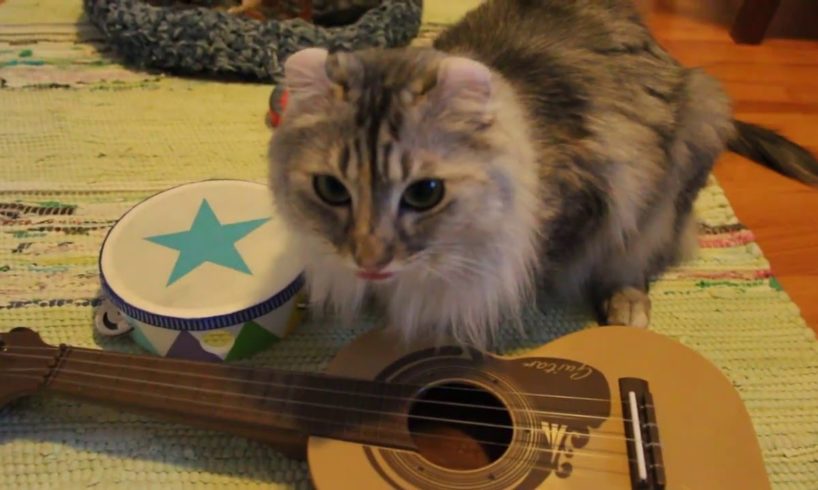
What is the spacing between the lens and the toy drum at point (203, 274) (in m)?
1.11

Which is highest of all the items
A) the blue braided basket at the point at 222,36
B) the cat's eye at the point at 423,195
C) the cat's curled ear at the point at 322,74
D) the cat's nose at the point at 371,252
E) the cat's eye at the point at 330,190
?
the cat's curled ear at the point at 322,74

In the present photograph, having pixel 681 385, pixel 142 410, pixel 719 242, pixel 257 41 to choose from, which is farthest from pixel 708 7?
pixel 142 410

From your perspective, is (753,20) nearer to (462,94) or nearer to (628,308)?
(628,308)

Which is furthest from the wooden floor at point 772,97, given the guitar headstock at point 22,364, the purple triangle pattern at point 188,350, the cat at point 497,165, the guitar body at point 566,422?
the guitar headstock at point 22,364

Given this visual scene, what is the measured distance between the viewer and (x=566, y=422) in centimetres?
96

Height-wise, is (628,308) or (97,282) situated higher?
(628,308)

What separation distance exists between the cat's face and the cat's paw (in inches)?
17.3

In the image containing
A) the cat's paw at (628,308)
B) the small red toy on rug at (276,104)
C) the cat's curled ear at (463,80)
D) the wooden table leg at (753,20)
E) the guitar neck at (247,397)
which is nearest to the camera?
the cat's curled ear at (463,80)

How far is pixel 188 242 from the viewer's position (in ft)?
4.07

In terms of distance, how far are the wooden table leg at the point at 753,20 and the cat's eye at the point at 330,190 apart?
1.68 metres

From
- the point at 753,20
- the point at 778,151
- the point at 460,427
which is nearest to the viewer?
the point at 460,427

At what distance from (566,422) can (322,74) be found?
1.83 feet

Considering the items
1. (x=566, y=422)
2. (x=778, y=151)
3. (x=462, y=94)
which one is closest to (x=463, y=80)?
(x=462, y=94)

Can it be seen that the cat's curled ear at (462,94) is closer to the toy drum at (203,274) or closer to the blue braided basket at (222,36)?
the toy drum at (203,274)
